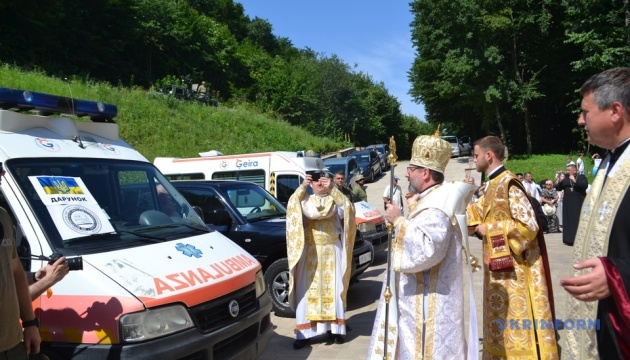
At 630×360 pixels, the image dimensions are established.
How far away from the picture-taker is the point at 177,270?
371 cm

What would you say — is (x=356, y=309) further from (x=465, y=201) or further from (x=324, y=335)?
(x=465, y=201)

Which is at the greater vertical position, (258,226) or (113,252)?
(113,252)

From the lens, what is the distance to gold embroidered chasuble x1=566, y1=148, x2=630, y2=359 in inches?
88.2

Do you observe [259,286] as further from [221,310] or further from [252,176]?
[252,176]

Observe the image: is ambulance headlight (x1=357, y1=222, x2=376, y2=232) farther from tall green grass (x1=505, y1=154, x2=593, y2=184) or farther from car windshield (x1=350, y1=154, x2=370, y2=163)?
car windshield (x1=350, y1=154, x2=370, y2=163)

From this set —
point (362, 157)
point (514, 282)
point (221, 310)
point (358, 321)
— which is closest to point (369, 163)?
point (362, 157)

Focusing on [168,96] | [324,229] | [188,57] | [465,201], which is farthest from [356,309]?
[188,57]

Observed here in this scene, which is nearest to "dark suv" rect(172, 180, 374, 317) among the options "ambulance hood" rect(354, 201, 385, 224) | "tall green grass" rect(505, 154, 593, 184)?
"ambulance hood" rect(354, 201, 385, 224)

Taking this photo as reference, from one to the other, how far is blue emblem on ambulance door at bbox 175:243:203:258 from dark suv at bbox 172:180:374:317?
241 centimetres

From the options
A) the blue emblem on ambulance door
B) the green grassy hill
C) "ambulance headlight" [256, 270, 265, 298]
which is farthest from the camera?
the green grassy hill

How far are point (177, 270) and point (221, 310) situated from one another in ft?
1.55

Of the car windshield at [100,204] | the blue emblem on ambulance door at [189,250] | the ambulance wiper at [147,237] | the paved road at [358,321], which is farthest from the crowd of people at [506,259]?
the car windshield at [100,204]

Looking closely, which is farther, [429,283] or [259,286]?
[259,286]

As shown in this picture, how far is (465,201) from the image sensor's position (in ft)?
11.8
